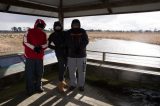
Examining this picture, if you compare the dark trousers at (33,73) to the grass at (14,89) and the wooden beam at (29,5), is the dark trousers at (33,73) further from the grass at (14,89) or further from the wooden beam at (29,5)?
the wooden beam at (29,5)

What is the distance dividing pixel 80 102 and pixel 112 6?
376 cm

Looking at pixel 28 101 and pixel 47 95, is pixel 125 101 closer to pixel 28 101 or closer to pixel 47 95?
pixel 47 95

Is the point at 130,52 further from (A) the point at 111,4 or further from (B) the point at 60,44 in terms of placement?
(B) the point at 60,44

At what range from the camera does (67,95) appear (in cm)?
554

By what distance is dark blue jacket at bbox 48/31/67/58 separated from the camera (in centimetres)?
554

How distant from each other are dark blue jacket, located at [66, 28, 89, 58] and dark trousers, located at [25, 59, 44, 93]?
3.39 feet

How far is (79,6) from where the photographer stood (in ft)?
25.0

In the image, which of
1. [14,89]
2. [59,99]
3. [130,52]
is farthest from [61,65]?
[130,52]

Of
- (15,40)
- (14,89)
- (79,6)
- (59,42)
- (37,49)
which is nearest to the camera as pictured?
(37,49)

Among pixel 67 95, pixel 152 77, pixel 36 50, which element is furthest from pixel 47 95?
pixel 152 77

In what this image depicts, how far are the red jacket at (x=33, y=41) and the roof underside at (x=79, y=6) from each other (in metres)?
1.92

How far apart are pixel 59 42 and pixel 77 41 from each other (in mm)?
562

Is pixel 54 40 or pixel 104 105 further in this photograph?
pixel 54 40

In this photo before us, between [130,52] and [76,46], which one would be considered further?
[130,52]
